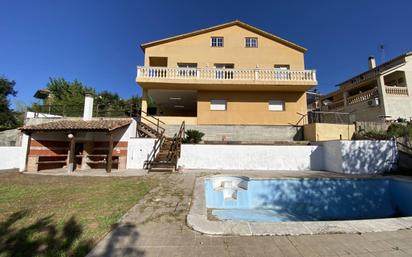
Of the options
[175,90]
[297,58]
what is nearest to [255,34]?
[297,58]

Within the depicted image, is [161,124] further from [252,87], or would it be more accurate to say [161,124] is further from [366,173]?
[366,173]

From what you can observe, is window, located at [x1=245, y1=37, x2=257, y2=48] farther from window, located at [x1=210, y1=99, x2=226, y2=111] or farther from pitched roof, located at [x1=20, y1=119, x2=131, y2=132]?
pitched roof, located at [x1=20, y1=119, x2=131, y2=132]

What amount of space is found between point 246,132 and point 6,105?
30.5 meters

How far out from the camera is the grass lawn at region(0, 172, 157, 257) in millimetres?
3127

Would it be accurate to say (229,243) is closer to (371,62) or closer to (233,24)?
(233,24)

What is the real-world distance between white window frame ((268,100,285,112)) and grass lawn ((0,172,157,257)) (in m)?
13.3

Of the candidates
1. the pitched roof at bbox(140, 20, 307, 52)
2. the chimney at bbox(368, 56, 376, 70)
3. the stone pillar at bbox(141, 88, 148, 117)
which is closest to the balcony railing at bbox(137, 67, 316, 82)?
the stone pillar at bbox(141, 88, 148, 117)

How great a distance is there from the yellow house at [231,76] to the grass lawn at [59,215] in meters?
9.84

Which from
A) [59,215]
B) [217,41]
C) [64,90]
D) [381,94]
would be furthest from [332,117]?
[64,90]

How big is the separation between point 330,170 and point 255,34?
1401 cm

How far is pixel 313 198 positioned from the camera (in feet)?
27.0

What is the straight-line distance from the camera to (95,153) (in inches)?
530

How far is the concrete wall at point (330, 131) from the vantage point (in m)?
13.5

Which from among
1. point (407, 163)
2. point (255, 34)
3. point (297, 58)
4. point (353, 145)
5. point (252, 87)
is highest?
point (255, 34)
